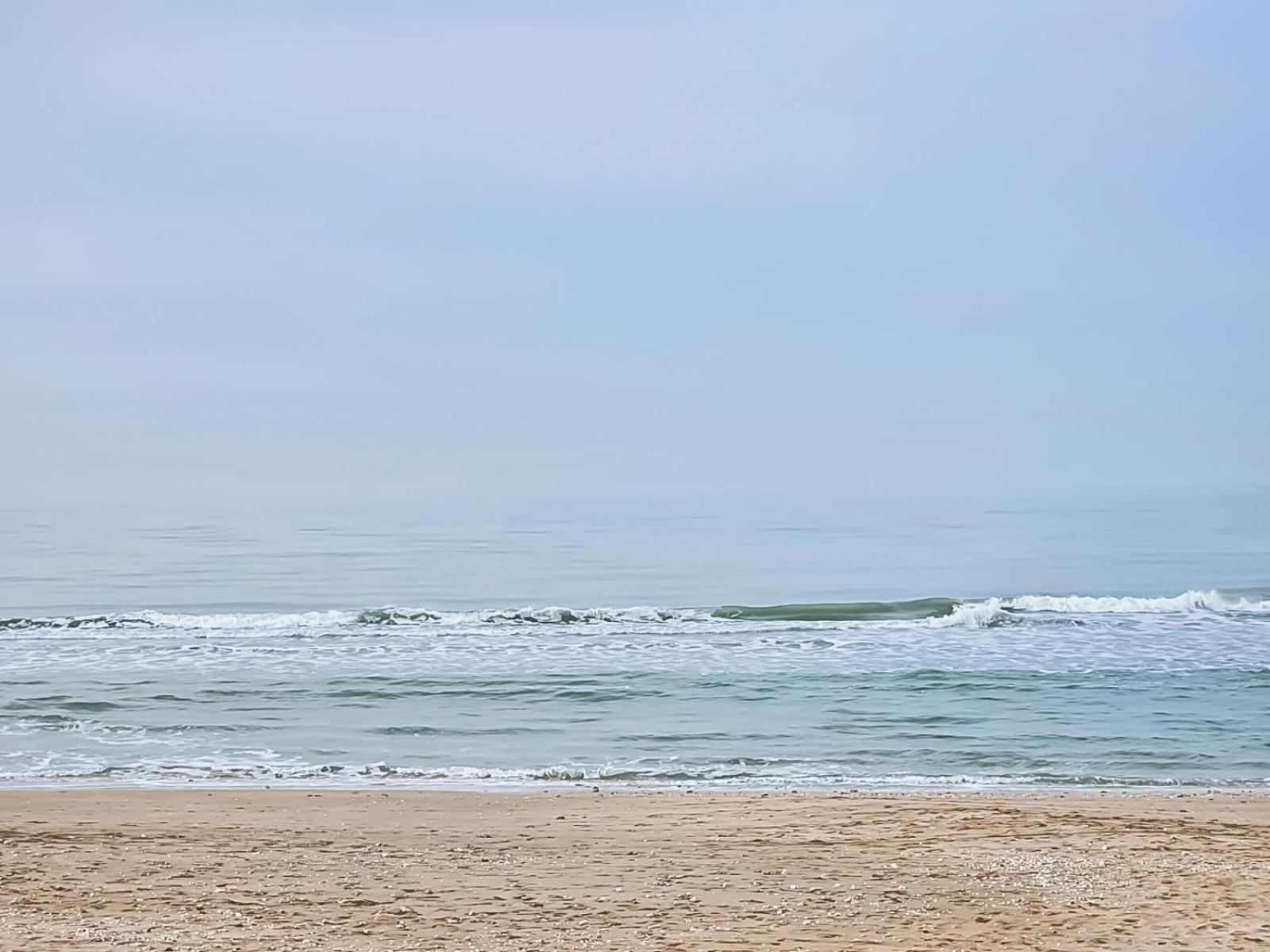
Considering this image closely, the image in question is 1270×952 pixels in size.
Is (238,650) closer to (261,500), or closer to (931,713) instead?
(931,713)

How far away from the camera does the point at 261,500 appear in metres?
84.6

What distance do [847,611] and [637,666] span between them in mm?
8803

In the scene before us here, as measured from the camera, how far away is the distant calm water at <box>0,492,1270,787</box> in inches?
497

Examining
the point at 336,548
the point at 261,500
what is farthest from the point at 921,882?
the point at 261,500

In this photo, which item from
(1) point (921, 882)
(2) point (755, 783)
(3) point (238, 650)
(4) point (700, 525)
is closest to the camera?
(1) point (921, 882)

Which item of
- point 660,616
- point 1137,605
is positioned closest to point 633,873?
point 660,616

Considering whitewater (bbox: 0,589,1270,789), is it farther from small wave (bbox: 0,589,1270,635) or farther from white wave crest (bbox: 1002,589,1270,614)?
white wave crest (bbox: 1002,589,1270,614)

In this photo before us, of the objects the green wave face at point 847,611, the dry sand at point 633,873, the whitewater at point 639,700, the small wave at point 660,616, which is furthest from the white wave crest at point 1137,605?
the dry sand at point 633,873

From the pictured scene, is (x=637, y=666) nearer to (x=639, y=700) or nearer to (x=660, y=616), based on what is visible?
(x=639, y=700)

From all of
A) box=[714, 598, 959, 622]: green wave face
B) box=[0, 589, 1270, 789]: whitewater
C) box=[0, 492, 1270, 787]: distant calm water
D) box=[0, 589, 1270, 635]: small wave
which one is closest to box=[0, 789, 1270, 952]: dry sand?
box=[0, 589, 1270, 789]: whitewater

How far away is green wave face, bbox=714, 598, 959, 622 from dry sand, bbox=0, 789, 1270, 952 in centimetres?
1494

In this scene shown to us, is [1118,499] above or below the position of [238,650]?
above

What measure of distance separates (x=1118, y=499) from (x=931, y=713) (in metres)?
74.6

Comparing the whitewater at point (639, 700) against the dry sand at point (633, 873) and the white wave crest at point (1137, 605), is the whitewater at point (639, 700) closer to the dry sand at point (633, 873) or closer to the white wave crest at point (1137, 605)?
the white wave crest at point (1137, 605)
